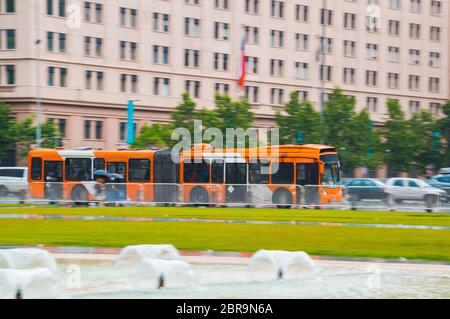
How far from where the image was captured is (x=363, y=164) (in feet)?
238

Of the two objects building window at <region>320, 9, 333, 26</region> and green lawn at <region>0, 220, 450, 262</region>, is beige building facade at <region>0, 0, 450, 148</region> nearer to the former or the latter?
building window at <region>320, 9, 333, 26</region>

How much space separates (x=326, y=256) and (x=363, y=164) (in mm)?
53965

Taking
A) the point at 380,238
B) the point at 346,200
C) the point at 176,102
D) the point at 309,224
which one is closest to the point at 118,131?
the point at 176,102

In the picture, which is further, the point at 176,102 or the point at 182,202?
the point at 176,102

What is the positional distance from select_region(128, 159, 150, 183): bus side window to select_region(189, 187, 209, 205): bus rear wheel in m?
3.62

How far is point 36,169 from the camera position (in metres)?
46.3

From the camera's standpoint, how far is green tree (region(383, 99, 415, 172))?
244 ft

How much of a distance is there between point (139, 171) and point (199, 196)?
454 cm

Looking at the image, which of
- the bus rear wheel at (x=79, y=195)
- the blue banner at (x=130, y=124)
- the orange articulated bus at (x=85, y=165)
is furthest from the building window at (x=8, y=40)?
the bus rear wheel at (x=79, y=195)

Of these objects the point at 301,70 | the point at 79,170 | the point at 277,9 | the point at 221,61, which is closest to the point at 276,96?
the point at 301,70

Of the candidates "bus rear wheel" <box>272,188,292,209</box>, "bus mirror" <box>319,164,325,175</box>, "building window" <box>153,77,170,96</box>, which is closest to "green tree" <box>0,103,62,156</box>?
"building window" <box>153,77,170,96</box>

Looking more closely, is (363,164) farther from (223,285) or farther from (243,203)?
(223,285)

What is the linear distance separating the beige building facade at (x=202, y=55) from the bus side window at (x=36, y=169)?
20.8 m

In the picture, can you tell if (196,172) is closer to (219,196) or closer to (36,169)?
(219,196)
